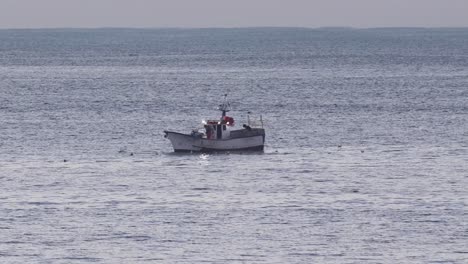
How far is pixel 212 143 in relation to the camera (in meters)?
88.2

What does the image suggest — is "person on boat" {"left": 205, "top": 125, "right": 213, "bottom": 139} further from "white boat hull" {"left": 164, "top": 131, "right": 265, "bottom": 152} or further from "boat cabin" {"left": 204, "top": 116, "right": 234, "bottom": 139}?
"white boat hull" {"left": 164, "top": 131, "right": 265, "bottom": 152}

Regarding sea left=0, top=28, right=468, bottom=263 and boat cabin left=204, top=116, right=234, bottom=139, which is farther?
boat cabin left=204, top=116, right=234, bottom=139

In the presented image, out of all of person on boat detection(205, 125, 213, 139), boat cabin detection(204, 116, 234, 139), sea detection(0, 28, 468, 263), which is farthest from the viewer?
person on boat detection(205, 125, 213, 139)

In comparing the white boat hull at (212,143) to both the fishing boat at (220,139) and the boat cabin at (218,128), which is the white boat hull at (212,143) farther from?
the boat cabin at (218,128)

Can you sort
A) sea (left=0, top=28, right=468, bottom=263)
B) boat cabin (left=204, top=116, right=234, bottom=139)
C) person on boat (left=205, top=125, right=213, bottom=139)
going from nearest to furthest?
sea (left=0, top=28, right=468, bottom=263), boat cabin (left=204, top=116, right=234, bottom=139), person on boat (left=205, top=125, right=213, bottom=139)

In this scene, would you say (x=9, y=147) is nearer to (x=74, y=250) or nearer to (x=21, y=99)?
(x=74, y=250)

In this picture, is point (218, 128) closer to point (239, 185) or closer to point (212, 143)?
point (212, 143)

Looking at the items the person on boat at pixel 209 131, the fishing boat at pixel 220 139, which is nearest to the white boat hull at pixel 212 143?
the fishing boat at pixel 220 139

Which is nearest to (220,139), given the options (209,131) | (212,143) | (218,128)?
(212,143)

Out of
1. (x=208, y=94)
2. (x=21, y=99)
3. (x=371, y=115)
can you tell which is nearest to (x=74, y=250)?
(x=371, y=115)

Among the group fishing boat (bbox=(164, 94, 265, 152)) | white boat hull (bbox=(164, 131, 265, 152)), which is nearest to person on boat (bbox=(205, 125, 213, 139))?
fishing boat (bbox=(164, 94, 265, 152))

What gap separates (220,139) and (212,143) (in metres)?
0.60

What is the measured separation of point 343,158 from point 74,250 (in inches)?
1303

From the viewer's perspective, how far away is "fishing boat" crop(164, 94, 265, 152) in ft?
290
